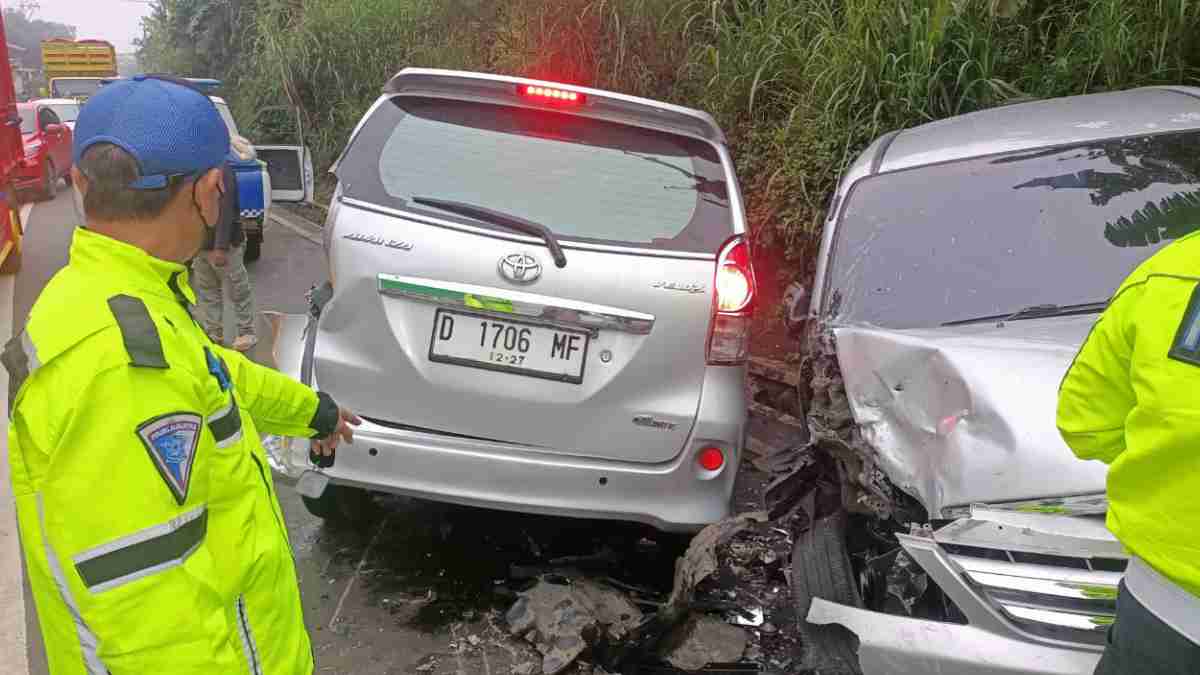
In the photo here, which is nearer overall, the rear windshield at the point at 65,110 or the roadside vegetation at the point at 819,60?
the roadside vegetation at the point at 819,60

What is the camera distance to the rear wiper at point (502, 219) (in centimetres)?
311

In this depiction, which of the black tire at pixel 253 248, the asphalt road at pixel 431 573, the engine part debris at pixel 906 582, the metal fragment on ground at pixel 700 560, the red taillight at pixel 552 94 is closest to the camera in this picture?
the engine part debris at pixel 906 582

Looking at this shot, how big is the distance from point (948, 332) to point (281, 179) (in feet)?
10.2

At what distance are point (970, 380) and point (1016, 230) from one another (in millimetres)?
1017

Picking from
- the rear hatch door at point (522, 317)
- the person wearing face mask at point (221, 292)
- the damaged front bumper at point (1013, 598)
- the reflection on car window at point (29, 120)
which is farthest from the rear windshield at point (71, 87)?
the damaged front bumper at point (1013, 598)

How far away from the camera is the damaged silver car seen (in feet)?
6.62

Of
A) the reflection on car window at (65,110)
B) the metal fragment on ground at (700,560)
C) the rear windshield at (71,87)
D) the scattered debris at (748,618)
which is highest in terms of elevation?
the metal fragment on ground at (700,560)

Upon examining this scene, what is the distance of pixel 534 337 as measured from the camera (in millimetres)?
3098

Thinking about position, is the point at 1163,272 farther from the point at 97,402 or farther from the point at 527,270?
the point at 527,270

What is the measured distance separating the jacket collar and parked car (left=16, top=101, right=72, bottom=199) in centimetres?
1372

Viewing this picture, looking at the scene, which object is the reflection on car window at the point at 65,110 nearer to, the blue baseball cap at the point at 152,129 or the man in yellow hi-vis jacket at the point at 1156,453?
the blue baseball cap at the point at 152,129

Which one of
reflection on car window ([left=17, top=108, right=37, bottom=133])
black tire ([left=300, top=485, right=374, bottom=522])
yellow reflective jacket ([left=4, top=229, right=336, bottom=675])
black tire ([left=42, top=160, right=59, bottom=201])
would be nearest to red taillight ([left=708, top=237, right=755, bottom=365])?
black tire ([left=300, top=485, right=374, bottom=522])

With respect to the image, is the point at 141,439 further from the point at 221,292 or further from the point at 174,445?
the point at 221,292

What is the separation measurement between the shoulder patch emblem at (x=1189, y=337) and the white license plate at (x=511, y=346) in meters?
1.87
